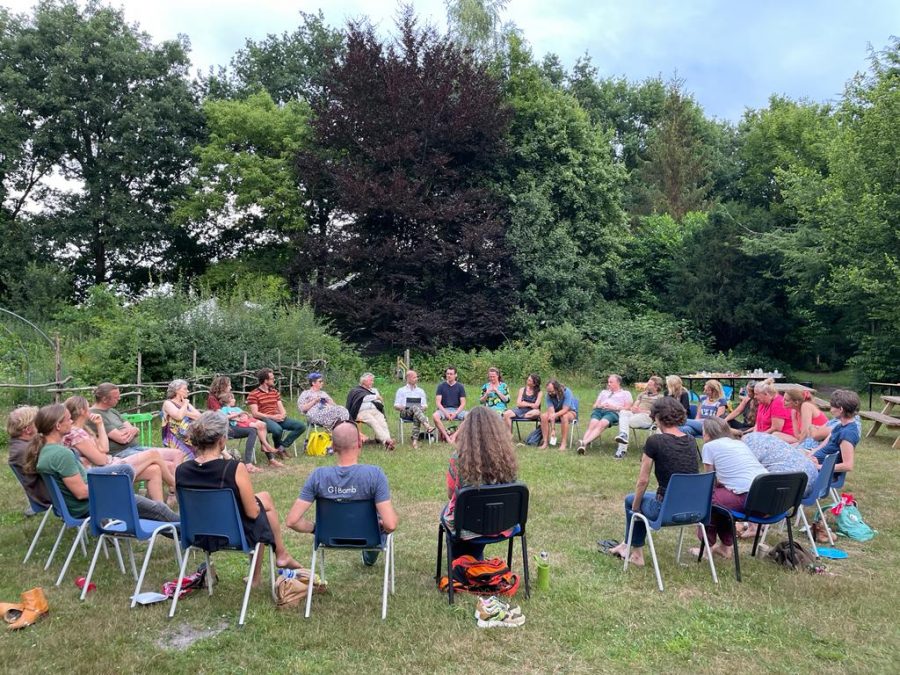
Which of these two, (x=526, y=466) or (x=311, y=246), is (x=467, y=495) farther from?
(x=311, y=246)

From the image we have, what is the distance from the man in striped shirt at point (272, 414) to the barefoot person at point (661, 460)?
17.4 feet

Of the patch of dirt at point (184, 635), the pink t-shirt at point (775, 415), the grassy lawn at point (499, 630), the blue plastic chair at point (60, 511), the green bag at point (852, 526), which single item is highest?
the pink t-shirt at point (775, 415)

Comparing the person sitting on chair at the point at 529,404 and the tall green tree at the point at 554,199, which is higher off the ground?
the tall green tree at the point at 554,199

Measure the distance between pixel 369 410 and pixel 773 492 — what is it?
238 inches

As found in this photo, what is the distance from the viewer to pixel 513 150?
23719mm

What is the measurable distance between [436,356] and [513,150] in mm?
7920

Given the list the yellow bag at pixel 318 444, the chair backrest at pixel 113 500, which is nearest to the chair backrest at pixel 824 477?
the chair backrest at pixel 113 500

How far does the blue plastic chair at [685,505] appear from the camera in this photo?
4.62 m

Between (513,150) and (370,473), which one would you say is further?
(513,150)

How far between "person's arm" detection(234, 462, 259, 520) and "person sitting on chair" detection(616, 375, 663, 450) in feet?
20.3

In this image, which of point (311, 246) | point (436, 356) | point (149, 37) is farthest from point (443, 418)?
point (149, 37)

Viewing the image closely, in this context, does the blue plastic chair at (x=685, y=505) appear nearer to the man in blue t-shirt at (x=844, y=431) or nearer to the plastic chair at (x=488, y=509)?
the plastic chair at (x=488, y=509)

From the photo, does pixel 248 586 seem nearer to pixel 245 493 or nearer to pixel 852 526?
pixel 245 493

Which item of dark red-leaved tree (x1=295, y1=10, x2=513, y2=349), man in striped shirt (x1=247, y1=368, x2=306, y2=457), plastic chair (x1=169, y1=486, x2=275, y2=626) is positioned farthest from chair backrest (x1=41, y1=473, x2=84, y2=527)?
dark red-leaved tree (x1=295, y1=10, x2=513, y2=349)
